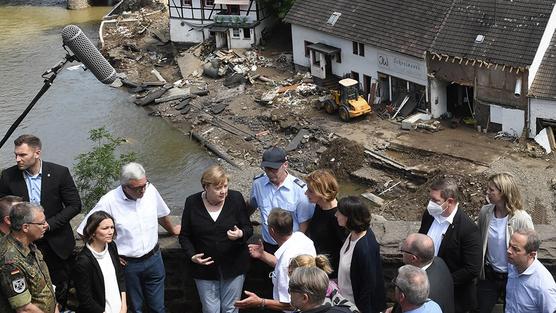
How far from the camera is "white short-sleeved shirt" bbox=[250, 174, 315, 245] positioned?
26.2ft

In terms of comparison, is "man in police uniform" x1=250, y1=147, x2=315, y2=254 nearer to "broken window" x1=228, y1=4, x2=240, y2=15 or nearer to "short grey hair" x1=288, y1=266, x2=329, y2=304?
"short grey hair" x1=288, y1=266, x2=329, y2=304

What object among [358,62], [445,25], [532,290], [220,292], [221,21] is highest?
[532,290]

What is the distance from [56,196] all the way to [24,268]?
142 centimetres

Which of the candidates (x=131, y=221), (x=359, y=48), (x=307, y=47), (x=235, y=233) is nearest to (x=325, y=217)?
(x=235, y=233)

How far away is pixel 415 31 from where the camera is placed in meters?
30.9

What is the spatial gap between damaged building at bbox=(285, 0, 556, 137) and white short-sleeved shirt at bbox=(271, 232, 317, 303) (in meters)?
21.7

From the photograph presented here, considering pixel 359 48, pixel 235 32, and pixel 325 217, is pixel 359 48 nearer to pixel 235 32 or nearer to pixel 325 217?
pixel 235 32

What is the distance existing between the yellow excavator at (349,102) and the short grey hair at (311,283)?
24.5 metres

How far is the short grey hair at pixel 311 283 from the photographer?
6113mm

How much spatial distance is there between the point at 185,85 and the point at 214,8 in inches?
238

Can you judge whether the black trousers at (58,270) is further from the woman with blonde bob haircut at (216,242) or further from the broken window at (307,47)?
the broken window at (307,47)

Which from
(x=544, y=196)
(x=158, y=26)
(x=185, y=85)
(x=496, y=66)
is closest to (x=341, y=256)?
(x=544, y=196)

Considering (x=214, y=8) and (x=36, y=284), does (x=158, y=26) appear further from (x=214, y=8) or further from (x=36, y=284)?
(x=36, y=284)

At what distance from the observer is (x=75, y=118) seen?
3547 centimetres
